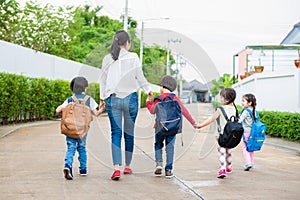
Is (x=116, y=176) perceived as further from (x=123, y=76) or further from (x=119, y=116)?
(x=123, y=76)

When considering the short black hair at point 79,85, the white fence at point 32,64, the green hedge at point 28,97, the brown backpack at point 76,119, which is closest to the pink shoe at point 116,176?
the brown backpack at point 76,119

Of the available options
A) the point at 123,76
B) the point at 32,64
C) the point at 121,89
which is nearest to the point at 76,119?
the point at 121,89

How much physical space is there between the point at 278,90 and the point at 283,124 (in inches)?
129

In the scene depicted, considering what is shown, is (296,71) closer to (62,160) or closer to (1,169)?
(62,160)

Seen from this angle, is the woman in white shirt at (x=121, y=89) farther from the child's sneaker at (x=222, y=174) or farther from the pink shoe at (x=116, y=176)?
the child's sneaker at (x=222, y=174)

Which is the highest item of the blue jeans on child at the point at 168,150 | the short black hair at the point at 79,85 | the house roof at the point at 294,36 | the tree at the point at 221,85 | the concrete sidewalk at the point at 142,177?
the house roof at the point at 294,36

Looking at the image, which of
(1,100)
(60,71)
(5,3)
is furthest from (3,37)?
(1,100)

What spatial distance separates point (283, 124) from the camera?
13.6m

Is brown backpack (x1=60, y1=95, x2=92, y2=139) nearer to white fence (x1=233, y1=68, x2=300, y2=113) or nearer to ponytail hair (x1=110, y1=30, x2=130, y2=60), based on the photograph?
ponytail hair (x1=110, y1=30, x2=130, y2=60)

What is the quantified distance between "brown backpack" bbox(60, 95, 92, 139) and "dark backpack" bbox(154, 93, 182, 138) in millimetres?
949

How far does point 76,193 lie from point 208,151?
5451 millimetres

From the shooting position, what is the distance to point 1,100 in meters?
14.3

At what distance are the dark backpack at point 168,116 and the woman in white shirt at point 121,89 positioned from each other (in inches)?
11.0

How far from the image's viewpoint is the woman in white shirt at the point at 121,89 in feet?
21.2
